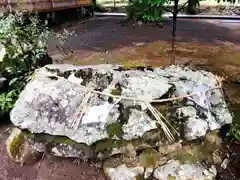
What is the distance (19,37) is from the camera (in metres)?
4.29

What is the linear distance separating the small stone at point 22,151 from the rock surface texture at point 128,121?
0.15 meters


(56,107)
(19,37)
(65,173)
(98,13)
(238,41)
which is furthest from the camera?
(98,13)

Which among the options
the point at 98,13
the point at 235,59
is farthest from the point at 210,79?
the point at 98,13

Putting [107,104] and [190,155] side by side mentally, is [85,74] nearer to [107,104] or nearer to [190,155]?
[107,104]

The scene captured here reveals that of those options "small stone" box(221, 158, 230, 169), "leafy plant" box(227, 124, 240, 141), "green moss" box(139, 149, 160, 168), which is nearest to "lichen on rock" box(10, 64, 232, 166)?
"green moss" box(139, 149, 160, 168)

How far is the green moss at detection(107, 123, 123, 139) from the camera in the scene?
7.71 feet

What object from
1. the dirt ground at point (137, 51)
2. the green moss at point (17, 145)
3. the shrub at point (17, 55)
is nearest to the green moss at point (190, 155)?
the dirt ground at point (137, 51)

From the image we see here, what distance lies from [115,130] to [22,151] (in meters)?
1.06

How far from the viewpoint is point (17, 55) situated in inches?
164

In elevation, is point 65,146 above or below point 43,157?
above

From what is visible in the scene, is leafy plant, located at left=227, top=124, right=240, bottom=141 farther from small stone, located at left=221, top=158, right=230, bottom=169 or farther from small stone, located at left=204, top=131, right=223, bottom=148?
small stone, located at left=204, top=131, right=223, bottom=148

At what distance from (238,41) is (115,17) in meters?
6.30

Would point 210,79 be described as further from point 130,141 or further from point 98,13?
point 98,13

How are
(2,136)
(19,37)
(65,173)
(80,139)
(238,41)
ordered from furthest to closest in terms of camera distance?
(238,41), (19,37), (2,136), (65,173), (80,139)
